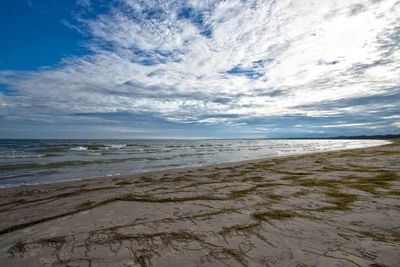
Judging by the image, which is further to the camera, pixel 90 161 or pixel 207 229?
pixel 90 161

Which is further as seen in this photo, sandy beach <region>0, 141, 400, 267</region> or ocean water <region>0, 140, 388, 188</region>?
ocean water <region>0, 140, 388, 188</region>

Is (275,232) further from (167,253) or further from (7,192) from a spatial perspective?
(7,192)

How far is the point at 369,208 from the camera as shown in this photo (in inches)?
227

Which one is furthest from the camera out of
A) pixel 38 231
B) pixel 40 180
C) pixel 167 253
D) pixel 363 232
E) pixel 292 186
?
pixel 40 180

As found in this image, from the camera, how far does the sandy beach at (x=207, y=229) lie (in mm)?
3512

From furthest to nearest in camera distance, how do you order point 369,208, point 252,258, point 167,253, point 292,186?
point 292,186 → point 369,208 → point 167,253 → point 252,258

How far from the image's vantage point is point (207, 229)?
15.1 feet

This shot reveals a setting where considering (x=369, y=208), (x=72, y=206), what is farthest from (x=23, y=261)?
(x=369, y=208)

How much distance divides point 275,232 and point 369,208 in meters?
3.07

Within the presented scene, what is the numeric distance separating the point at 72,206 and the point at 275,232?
5509 mm

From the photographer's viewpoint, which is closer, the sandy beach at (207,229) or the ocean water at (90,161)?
the sandy beach at (207,229)

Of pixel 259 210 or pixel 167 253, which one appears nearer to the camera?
pixel 167 253

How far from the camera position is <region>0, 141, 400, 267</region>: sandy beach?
3.51 meters

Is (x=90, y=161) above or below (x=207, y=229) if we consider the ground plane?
below
